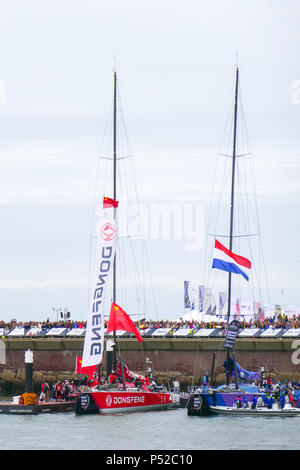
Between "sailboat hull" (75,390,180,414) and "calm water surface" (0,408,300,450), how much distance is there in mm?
589

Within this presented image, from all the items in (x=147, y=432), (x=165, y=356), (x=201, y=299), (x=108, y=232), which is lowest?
(x=147, y=432)

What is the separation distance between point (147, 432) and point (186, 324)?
86.8 ft

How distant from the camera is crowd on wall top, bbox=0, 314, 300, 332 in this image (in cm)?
7888

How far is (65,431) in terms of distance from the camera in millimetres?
57125

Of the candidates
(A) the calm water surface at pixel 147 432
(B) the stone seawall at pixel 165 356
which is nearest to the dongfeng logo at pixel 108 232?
(A) the calm water surface at pixel 147 432

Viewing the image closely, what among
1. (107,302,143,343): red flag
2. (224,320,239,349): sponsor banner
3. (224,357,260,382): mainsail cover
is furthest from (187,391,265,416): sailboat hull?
(107,302,143,343): red flag

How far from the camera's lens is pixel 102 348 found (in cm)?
6581

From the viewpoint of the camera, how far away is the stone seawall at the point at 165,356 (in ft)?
247

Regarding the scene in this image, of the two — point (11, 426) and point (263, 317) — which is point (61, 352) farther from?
point (11, 426)

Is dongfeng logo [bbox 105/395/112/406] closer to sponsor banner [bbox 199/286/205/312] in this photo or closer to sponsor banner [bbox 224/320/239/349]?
sponsor banner [bbox 224/320/239/349]

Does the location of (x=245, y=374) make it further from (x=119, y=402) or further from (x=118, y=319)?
(x=118, y=319)

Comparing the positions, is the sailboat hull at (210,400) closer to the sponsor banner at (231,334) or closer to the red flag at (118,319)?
the sponsor banner at (231,334)

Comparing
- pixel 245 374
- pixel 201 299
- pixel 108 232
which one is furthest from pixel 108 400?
pixel 201 299

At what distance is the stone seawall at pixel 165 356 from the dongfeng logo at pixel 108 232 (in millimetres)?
11325
